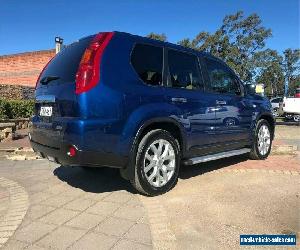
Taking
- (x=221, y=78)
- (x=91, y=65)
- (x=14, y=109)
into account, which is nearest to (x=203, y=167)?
(x=221, y=78)

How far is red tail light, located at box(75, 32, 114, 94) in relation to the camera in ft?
13.3

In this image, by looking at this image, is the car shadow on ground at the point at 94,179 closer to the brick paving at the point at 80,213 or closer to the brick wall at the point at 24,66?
the brick paving at the point at 80,213

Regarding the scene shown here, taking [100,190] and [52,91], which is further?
[100,190]

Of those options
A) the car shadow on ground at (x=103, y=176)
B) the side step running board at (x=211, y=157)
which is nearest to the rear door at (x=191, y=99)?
the side step running board at (x=211, y=157)

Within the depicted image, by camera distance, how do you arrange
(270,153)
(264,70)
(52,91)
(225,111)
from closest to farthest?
(52,91) < (225,111) < (270,153) < (264,70)

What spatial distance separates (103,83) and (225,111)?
246 cm

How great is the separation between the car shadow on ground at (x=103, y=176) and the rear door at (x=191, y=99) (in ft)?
2.60

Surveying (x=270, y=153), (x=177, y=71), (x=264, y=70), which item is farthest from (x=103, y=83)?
(x=264, y=70)

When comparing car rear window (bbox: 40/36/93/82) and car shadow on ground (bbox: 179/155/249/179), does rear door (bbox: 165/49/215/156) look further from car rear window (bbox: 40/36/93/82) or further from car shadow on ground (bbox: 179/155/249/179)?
car rear window (bbox: 40/36/93/82)

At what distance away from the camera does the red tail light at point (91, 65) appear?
13.3ft

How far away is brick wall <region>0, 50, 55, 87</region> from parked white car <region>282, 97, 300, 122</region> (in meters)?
16.7

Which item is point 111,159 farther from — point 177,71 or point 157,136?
point 177,71

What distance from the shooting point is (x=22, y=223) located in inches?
149

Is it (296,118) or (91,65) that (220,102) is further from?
(296,118)
